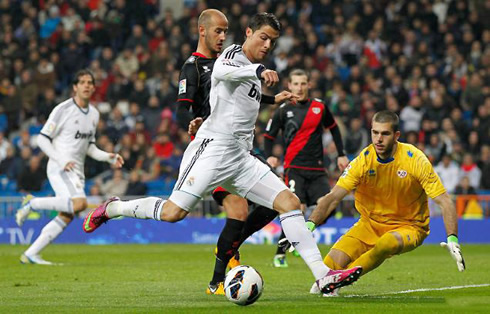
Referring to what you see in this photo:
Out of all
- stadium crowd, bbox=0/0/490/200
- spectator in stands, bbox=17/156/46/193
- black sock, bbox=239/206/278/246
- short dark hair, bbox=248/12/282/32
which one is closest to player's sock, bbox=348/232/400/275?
black sock, bbox=239/206/278/246

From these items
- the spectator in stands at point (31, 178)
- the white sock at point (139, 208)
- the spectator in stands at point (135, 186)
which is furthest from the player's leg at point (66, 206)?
the spectator in stands at point (31, 178)

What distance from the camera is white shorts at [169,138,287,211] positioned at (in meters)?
9.00

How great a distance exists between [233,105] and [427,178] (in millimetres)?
1987

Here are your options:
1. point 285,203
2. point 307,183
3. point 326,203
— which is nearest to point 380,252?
point 326,203

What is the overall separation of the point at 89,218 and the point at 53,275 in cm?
307

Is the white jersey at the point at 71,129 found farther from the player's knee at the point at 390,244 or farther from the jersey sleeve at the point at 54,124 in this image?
the player's knee at the point at 390,244

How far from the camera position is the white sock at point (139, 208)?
30.0ft

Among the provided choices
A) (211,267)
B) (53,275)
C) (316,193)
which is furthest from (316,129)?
(53,275)

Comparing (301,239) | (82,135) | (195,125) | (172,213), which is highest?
(195,125)

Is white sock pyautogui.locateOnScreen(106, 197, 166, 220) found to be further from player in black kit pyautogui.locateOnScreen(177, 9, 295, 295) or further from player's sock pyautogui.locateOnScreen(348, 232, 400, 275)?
player's sock pyautogui.locateOnScreen(348, 232, 400, 275)

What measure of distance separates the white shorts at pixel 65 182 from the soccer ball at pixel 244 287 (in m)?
6.74

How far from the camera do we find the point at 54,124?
48.6 ft

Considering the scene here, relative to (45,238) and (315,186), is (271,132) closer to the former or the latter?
(315,186)

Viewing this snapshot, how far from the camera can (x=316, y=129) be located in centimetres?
1482
